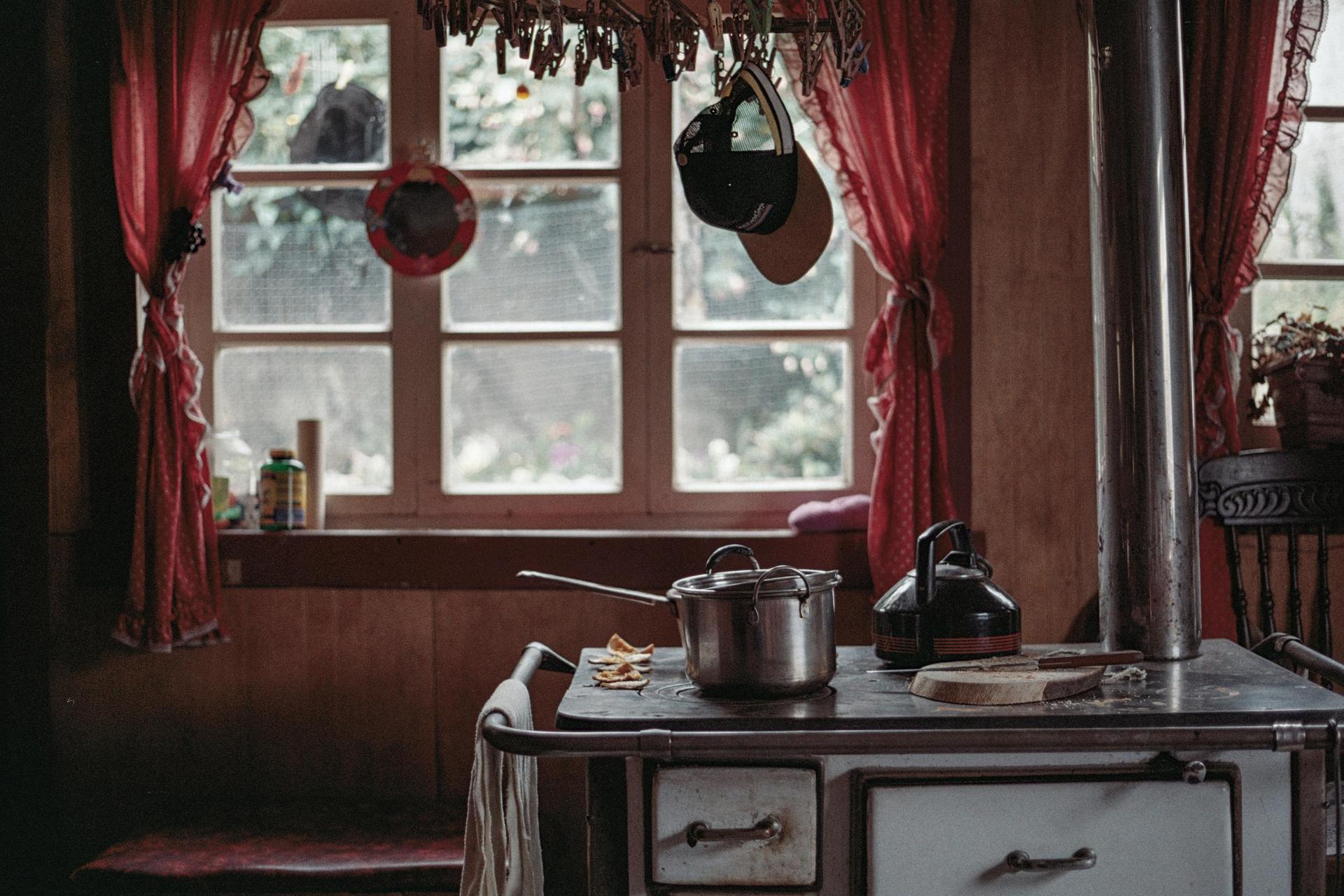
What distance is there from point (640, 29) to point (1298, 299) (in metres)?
1.93

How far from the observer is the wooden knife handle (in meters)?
1.54

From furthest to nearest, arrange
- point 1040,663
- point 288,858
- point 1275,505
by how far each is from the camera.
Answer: point 1275,505, point 288,858, point 1040,663

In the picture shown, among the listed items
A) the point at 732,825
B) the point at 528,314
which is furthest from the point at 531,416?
the point at 732,825

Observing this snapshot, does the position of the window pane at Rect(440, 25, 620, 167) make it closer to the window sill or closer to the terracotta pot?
the window sill

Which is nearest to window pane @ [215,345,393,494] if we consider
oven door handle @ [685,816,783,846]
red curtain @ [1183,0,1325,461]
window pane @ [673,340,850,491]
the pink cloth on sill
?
window pane @ [673,340,850,491]

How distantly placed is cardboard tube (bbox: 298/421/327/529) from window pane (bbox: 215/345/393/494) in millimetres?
79

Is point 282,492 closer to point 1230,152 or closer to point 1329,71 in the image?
point 1230,152

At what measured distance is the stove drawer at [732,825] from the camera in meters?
1.37

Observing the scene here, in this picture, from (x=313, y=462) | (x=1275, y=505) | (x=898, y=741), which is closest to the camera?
(x=898, y=741)

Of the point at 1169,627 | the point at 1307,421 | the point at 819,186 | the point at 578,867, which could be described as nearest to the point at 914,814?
the point at 1169,627

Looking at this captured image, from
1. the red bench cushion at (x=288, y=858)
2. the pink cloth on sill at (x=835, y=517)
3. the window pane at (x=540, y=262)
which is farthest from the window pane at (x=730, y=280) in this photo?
the red bench cushion at (x=288, y=858)

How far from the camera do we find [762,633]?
1.47 m

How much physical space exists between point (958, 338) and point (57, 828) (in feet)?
7.83

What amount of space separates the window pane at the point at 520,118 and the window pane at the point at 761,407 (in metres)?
0.57
